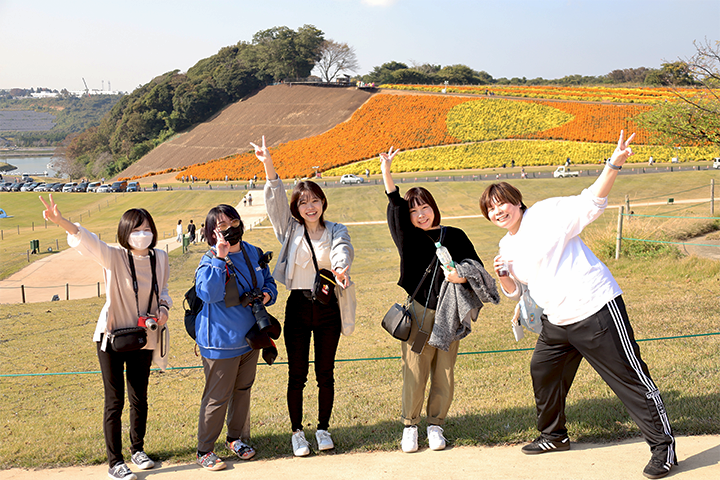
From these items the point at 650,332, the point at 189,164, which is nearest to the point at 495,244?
the point at 650,332

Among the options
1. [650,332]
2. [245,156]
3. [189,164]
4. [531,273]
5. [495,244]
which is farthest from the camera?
[189,164]

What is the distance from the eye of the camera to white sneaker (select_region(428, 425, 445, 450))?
3.83 metres

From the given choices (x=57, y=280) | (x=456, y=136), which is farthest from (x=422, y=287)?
(x=456, y=136)

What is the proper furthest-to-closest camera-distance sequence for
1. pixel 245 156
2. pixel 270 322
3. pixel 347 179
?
1. pixel 245 156
2. pixel 347 179
3. pixel 270 322

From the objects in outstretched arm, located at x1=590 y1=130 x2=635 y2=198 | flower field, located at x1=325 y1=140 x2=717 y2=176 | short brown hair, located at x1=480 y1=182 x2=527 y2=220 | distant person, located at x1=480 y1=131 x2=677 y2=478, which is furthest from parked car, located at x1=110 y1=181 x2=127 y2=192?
outstretched arm, located at x1=590 y1=130 x2=635 y2=198

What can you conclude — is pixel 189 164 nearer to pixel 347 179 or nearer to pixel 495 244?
pixel 347 179

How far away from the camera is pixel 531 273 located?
3420 mm

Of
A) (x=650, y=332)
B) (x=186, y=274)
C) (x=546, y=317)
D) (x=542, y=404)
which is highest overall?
(x=546, y=317)

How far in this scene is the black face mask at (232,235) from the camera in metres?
3.63

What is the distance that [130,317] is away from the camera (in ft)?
12.3

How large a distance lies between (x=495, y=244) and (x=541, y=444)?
17.7 m

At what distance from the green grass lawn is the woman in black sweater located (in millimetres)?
256

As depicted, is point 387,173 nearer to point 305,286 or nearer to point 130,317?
point 305,286

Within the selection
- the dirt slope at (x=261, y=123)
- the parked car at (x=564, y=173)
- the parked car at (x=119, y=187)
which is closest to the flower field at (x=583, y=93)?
the dirt slope at (x=261, y=123)
